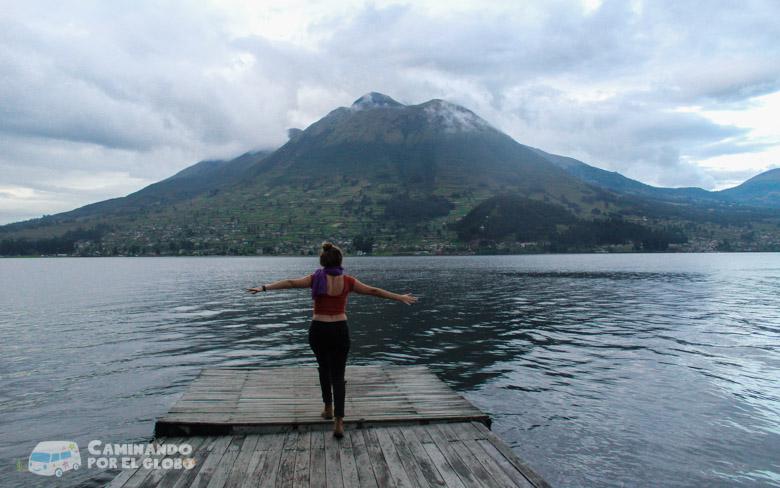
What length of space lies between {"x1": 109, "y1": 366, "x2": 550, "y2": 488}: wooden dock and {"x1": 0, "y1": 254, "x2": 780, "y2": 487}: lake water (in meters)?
2.77

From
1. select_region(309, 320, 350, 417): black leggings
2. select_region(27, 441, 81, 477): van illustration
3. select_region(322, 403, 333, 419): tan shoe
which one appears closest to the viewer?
select_region(309, 320, 350, 417): black leggings

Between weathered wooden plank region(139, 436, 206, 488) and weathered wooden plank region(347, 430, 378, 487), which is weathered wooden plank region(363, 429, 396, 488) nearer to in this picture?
weathered wooden plank region(347, 430, 378, 487)

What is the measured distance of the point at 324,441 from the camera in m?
9.15

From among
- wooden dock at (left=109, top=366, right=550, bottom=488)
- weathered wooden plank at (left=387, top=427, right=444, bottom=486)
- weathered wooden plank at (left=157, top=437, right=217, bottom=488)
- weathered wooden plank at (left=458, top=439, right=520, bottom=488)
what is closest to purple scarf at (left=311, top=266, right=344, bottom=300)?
wooden dock at (left=109, top=366, right=550, bottom=488)

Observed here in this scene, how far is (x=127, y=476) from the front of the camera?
7.63 meters

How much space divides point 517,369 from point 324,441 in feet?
44.7

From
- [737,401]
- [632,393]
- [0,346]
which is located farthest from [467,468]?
[0,346]

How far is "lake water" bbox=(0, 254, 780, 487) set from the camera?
39.8 feet

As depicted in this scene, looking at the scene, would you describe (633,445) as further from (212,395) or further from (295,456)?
(212,395)

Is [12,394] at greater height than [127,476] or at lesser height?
lesser

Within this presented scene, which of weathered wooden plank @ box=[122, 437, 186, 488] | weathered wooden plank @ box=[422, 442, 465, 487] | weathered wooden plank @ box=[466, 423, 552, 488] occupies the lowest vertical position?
weathered wooden plank @ box=[466, 423, 552, 488]

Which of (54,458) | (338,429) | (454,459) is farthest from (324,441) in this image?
(54,458)

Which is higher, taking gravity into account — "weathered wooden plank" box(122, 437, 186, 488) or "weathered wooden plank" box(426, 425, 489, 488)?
"weathered wooden plank" box(122, 437, 186, 488)

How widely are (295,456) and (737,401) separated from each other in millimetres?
16741
